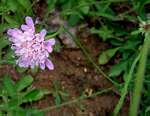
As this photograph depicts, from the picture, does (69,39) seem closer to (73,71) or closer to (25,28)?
(73,71)

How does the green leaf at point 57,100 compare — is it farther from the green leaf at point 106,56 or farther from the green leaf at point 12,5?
the green leaf at point 12,5

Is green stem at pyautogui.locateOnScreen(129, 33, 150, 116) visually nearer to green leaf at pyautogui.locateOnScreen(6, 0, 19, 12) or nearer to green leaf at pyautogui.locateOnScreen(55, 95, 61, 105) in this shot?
green leaf at pyautogui.locateOnScreen(55, 95, 61, 105)

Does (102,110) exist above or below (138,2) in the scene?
below

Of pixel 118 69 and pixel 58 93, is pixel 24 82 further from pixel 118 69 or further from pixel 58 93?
pixel 118 69

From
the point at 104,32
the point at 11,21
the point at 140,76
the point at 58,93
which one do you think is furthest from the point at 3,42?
the point at 140,76

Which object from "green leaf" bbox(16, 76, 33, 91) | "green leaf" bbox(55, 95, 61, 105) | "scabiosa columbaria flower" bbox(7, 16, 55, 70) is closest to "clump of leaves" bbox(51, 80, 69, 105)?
"green leaf" bbox(55, 95, 61, 105)

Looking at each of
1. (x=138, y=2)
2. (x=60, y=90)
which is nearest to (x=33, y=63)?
(x=60, y=90)

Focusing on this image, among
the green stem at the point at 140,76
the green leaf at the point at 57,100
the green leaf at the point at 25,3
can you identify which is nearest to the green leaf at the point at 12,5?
the green leaf at the point at 25,3
